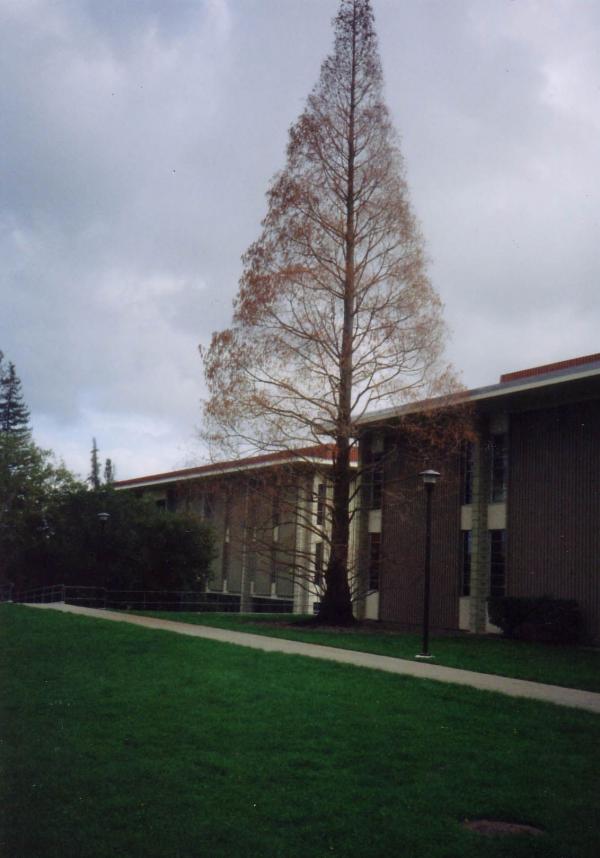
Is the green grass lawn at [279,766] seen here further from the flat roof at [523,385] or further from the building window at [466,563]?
the building window at [466,563]

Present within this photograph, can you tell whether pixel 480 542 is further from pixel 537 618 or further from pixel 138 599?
pixel 138 599

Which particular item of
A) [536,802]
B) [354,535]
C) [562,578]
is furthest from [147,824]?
[354,535]

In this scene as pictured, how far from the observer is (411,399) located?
21.0 m

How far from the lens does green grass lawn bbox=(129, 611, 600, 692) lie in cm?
1282

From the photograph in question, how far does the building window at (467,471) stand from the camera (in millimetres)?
24375

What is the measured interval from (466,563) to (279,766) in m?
18.2

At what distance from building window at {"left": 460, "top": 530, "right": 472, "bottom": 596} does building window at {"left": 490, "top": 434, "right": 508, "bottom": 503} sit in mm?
1410

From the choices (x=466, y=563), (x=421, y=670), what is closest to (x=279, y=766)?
(x=421, y=670)

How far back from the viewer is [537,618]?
2036 cm

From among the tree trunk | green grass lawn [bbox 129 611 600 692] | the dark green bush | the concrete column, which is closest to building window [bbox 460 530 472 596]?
the concrete column

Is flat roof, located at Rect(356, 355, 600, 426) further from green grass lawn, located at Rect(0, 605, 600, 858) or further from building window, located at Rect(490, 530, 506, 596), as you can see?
green grass lawn, located at Rect(0, 605, 600, 858)

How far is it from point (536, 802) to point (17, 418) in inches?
1623

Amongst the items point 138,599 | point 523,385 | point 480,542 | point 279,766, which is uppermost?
point 523,385

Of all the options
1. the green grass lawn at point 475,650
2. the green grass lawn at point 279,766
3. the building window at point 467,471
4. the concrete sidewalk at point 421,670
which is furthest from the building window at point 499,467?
the green grass lawn at point 279,766
